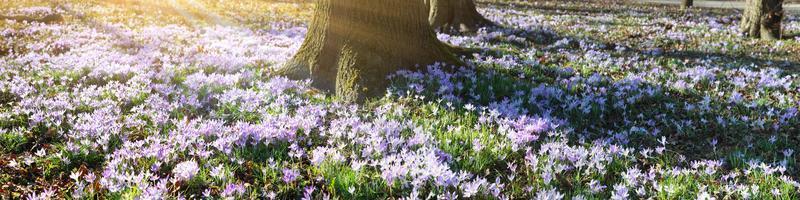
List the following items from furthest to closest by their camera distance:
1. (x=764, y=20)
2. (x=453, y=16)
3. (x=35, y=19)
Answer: (x=35, y=19) < (x=453, y=16) < (x=764, y=20)

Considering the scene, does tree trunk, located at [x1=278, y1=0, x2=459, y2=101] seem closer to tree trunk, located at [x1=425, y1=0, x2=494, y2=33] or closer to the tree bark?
tree trunk, located at [x1=425, y1=0, x2=494, y2=33]

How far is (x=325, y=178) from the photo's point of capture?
3949 mm

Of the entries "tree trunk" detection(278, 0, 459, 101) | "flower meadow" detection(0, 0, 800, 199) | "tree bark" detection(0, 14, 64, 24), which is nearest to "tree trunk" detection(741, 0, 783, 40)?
"flower meadow" detection(0, 0, 800, 199)

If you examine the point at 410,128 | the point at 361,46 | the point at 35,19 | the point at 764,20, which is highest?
the point at 764,20

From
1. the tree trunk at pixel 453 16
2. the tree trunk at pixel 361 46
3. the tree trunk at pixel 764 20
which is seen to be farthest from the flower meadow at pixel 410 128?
the tree trunk at pixel 453 16

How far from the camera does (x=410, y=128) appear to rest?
516 cm

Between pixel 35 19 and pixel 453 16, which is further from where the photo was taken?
pixel 35 19

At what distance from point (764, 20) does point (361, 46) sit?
10768 millimetres

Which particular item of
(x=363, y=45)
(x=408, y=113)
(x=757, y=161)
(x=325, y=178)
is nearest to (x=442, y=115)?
(x=408, y=113)

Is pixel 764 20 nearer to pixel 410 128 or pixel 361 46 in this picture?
pixel 361 46

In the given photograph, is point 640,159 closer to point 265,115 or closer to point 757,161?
point 757,161

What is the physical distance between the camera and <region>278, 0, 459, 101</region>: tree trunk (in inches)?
258

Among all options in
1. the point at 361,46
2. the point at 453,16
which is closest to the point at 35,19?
the point at 453,16

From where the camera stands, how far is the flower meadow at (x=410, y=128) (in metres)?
3.84
